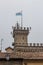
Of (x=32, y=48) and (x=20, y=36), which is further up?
(x=20, y=36)

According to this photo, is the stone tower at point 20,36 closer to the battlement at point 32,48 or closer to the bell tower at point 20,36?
the bell tower at point 20,36

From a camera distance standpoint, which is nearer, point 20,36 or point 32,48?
point 32,48

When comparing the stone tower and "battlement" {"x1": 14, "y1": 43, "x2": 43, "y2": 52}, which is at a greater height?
the stone tower

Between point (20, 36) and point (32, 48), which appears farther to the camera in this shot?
point (20, 36)

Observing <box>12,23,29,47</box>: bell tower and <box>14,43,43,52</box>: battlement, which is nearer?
<box>14,43,43,52</box>: battlement

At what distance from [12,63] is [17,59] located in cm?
63

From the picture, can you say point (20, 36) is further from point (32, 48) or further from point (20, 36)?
point (32, 48)

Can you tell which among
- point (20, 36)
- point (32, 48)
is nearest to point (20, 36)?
point (20, 36)

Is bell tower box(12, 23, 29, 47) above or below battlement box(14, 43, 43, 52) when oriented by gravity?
above

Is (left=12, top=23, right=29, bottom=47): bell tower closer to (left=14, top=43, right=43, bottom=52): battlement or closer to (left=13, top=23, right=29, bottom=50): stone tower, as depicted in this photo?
(left=13, top=23, right=29, bottom=50): stone tower

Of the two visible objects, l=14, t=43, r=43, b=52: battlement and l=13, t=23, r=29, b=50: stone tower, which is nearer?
l=14, t=43, r=43, b=52: battlement

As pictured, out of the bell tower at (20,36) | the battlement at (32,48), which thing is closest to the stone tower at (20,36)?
the bell tower at (20,36)

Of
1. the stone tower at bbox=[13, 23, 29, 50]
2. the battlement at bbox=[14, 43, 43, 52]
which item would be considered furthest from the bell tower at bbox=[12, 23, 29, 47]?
the battlement at bbox=[14, 43, 43, 52]

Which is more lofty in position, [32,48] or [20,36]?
[20,36]
